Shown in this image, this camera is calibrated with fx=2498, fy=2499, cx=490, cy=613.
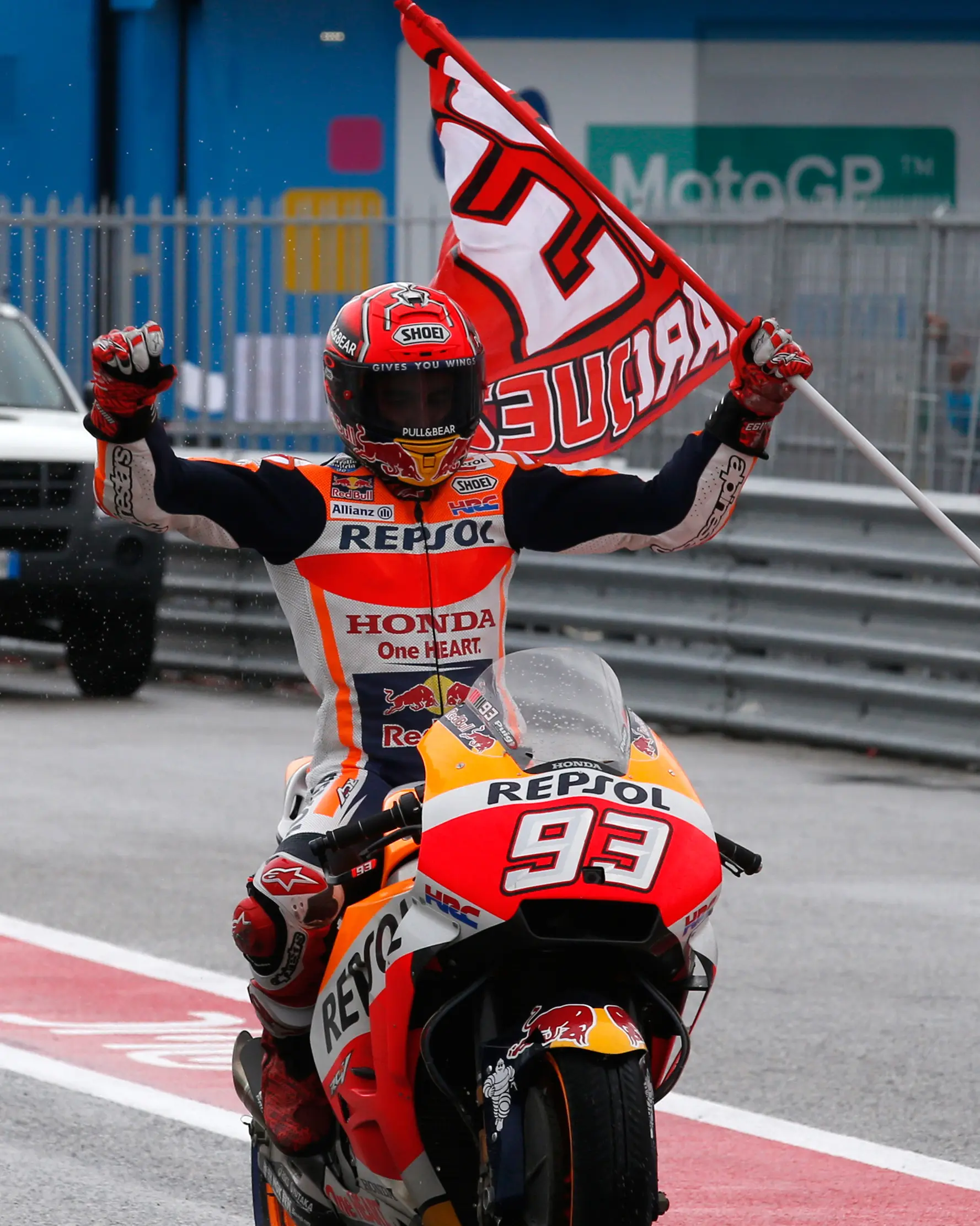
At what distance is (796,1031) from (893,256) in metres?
6.25

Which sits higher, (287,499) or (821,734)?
(287,499)

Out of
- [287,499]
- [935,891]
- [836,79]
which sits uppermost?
[836,79]

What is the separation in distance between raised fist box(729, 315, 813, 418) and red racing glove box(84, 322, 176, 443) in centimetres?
103

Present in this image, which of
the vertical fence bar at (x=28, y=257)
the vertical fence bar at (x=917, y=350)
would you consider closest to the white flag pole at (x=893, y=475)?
the vertical fence bar at (x=917, y=350)

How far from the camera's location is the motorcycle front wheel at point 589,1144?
3549 millimetres

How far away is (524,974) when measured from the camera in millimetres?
3807

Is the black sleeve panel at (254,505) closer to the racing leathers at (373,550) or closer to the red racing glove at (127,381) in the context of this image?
the racing leathers at (373,550)

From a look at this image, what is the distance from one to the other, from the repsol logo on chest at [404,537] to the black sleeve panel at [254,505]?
61 mm

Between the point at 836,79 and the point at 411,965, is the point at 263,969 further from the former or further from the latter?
the point at 836,79

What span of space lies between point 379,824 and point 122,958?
12.9 ft

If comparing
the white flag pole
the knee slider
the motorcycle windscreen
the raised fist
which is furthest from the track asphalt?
the raised fist

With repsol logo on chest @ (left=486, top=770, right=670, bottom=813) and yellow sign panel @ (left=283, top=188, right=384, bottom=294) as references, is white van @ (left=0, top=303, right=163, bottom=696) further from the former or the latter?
repsol logo on chest @ (left=486, top=770, right=670, bottom=813)

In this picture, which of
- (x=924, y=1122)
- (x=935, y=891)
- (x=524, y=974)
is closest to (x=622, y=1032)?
(x=524, y=974)

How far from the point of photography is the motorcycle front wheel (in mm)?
3549
